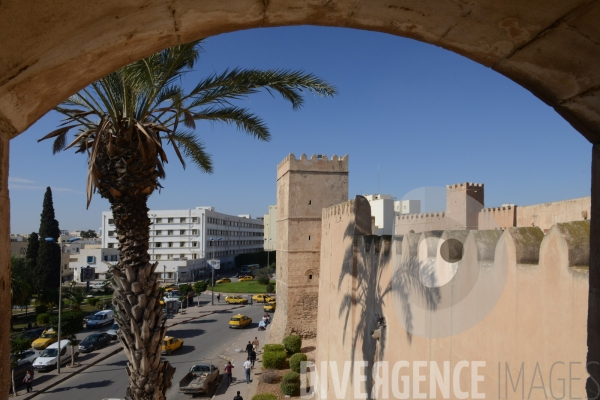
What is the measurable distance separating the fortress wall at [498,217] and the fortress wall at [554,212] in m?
0.41

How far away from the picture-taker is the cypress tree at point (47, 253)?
28156mm

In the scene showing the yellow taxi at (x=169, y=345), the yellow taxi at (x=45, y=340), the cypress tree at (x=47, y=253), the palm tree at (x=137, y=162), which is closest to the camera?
the palm tree at (x=137, y=162)

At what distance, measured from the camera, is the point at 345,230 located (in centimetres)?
1239

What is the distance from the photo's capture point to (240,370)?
16.7 m

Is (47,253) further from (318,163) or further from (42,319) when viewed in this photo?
(318,163)

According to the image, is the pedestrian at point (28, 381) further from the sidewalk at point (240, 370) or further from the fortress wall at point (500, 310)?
the fortress wall at point (500, 310)

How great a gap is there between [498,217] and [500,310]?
1498 cm

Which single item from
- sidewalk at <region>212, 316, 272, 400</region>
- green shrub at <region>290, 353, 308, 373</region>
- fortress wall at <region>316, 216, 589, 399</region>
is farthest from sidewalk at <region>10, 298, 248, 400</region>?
fortress wall at <region>316, 216, 589, 399</region>

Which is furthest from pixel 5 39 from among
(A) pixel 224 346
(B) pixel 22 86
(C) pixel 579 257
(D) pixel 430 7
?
(A) pixel 224 346

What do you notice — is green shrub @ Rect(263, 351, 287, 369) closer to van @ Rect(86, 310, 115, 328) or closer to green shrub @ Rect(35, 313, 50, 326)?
van @ Rect(86, 310, 115, 328)

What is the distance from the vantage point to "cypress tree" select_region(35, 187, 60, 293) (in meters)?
28.2

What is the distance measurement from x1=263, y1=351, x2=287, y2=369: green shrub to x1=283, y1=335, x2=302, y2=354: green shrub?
134cm

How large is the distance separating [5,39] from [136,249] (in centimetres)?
502

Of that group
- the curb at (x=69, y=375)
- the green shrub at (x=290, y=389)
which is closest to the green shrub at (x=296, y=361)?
the green shrub at (x=290, y=389)
